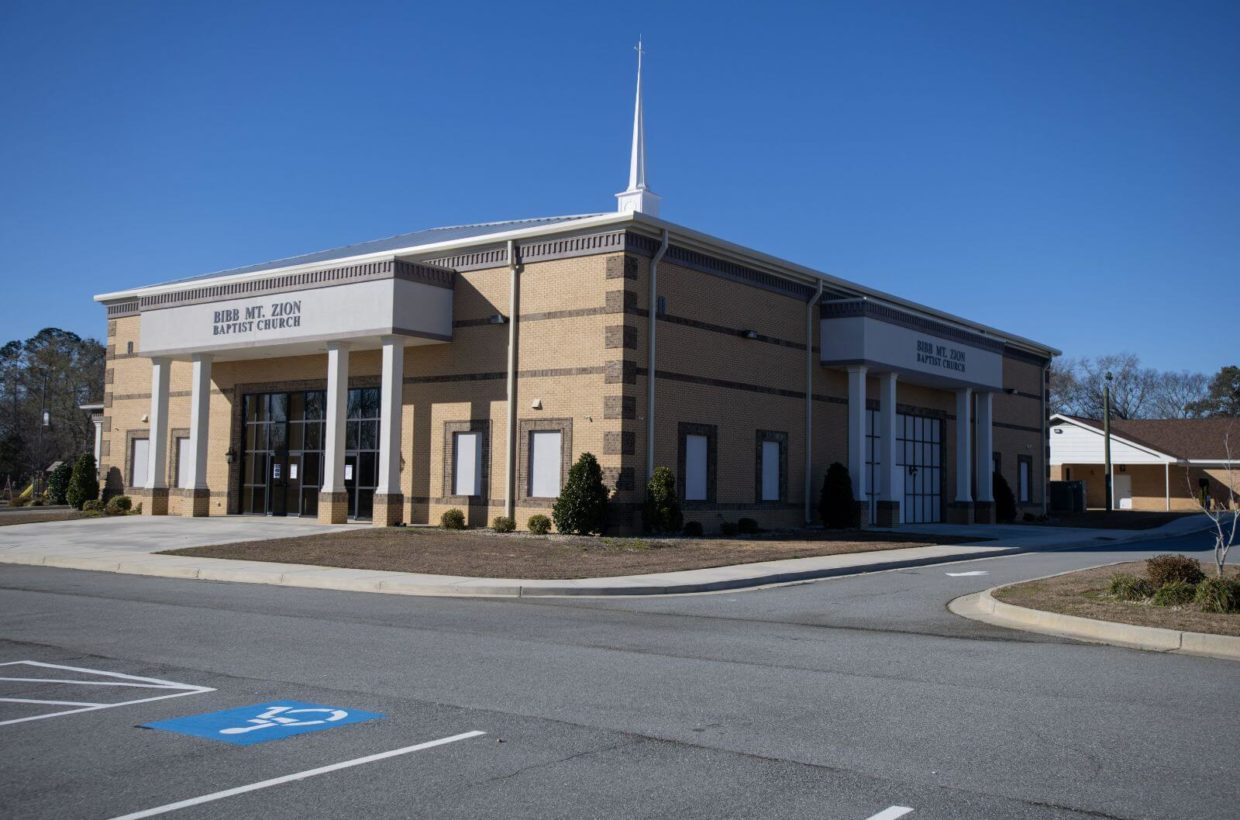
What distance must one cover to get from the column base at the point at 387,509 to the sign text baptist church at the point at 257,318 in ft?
17.8

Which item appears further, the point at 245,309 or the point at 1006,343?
the point at 1006,343

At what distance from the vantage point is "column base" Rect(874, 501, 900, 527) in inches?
1308

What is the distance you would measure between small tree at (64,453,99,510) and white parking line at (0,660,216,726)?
28149 millimetres

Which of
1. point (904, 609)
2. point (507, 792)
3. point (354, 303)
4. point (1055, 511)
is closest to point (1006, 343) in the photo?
point (1055, 511)

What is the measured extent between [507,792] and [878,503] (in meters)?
29.2

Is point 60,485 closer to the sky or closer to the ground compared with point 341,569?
closer to the sky

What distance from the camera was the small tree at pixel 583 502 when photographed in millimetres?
24719

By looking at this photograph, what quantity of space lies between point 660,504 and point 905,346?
41.4 feet

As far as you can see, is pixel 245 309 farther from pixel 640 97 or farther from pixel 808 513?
pixel 808 513

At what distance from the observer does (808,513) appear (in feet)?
102

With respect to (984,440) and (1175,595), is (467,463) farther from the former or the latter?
(984,440)

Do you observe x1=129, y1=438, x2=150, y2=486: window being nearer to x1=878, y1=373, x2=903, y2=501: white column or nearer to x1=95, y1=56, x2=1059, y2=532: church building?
x1=95, y1=56, x2=1059, y2=532: church building

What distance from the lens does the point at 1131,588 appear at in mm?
14398

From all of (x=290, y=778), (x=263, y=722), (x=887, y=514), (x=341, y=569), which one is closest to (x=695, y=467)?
(x=887, y=514)
